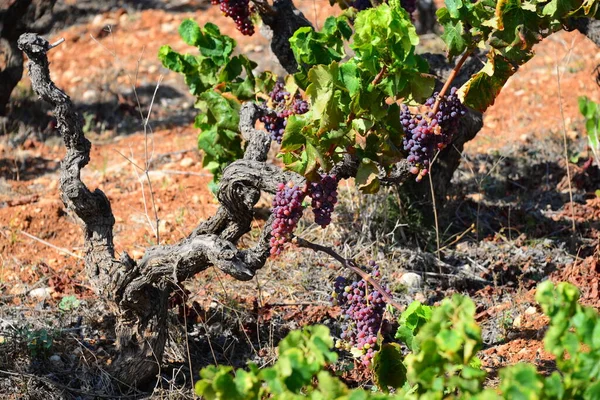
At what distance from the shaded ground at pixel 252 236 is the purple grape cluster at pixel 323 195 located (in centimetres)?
77

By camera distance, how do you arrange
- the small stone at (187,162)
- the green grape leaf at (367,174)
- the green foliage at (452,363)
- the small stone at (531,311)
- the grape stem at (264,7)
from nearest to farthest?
the green foliage at (452,363), the green grape leaf at (367,174), the small stone at (531,311), the grape stem at (264,7), the small stone at (187,162)

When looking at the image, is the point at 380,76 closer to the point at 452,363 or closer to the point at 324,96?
the point at 324,96

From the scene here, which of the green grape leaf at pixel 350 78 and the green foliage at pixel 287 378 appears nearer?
the green foliage at pixel 287 378

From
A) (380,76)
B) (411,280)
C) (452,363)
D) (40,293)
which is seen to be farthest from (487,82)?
(40,293)

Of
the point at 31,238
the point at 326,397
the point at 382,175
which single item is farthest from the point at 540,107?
the point at 326,397

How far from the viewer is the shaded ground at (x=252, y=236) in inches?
149

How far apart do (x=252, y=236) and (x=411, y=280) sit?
988 mm

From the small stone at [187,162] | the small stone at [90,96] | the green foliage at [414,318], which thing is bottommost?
the small stone at [90,96]

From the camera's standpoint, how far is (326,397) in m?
2.19

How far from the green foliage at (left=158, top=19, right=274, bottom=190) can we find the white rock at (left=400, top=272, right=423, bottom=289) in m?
1.04

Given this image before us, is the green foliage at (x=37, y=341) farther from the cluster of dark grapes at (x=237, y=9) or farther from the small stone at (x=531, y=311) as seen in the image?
the small stone at (x=531, y=311)

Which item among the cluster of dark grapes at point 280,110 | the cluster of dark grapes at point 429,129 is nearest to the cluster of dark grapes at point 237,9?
the cluster of dark grapes at point 280,110

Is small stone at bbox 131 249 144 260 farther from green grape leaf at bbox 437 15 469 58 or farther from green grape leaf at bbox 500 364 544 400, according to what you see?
green grape leaf at bbox 500 364 544 400

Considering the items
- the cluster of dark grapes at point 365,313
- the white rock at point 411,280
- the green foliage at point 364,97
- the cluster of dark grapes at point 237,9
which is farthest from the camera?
the white rock at point 411,280
